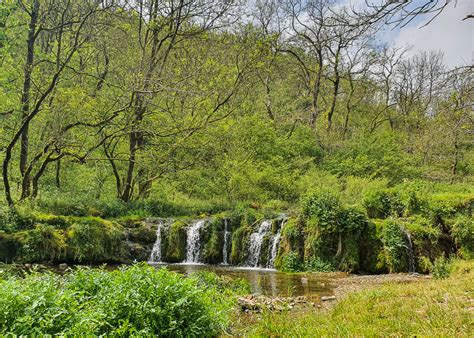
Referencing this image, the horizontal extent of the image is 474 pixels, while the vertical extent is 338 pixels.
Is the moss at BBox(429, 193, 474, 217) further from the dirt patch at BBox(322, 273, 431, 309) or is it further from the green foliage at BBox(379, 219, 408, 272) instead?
the dirt patch at BBox(322, 273, 431, 309)

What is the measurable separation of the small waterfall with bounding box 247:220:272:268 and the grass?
24.0 feet

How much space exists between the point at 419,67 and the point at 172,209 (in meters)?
26.8

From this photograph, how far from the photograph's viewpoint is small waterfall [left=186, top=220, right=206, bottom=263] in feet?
47.0

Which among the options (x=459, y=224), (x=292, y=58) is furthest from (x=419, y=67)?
(x=459, y=224)

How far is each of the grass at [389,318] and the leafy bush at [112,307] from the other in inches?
30.3

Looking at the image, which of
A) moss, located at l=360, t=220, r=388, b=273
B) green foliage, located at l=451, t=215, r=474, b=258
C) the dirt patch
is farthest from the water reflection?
green foliage, located at l=451, t=215, r=474, b=258

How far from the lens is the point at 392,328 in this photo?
13.4 feet

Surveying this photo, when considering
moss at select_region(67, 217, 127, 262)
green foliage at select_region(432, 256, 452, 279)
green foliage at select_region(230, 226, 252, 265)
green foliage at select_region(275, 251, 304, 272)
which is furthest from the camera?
green foliage at select_region(230, 226, 252, 265)

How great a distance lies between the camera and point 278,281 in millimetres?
9938

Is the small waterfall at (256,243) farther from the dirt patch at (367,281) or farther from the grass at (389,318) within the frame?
the grass at (389,318)

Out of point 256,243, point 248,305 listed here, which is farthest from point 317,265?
point 248,305

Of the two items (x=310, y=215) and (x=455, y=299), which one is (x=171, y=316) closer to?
(x=455, y=299)

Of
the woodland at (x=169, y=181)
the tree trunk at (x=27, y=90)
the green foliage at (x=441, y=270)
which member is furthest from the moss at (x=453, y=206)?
the tree trunk at (x=27, y=90)

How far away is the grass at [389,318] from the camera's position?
3.95 metres
